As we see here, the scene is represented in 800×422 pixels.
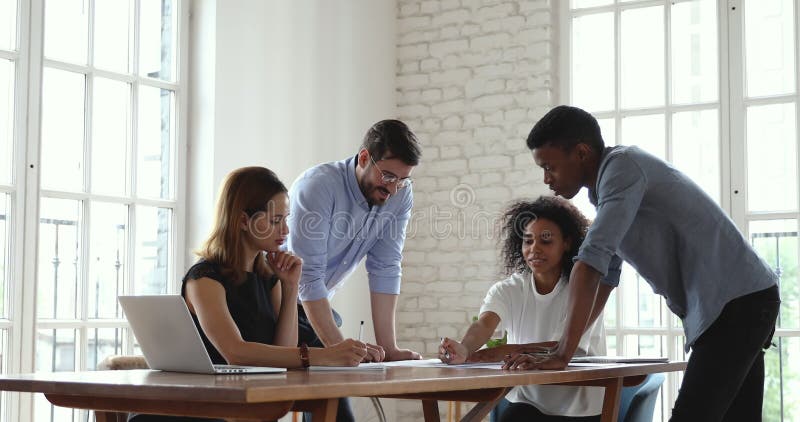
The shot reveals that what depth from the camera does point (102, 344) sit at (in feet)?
14.3

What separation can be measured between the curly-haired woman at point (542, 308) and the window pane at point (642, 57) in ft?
6.86

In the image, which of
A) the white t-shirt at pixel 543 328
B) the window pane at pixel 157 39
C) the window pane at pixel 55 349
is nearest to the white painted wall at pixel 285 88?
the window pane at pixel 157 39

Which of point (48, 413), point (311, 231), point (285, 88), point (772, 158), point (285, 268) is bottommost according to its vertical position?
point (48, 413)

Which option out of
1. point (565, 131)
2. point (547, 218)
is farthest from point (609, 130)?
point (565, 131)

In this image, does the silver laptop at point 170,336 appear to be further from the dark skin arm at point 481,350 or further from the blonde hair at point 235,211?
the dark skin arm at point 481,350

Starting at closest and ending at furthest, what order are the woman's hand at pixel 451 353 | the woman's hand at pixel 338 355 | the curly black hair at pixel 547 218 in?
1. the woman's hand at pixel 338 355
2. the woman's hand at pixel 451 353
3. the curly black hair at pixel 547 218

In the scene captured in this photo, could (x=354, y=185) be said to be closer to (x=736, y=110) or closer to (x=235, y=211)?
(x=235, y=211)

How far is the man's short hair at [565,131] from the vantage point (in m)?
2.56

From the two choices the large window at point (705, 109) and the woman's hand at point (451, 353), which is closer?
the woman's hand at point (451, 353)

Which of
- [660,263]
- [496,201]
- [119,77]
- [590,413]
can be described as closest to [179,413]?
[660,263]

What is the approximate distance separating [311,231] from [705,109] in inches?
109

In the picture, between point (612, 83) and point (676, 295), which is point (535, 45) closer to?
point (612, 83)

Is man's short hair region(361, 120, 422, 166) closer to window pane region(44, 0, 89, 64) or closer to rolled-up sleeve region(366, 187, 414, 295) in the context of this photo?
rolled-up sleeve region(366, 187, 414, 295)

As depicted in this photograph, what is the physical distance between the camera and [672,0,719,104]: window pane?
5160mm
